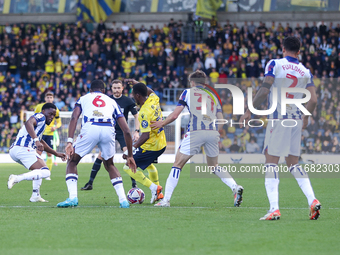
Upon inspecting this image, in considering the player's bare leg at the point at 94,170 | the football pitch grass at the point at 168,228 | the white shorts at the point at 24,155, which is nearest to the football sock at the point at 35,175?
the white shorts at the point at 24,155

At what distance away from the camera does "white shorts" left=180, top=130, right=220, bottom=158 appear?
8297 mm

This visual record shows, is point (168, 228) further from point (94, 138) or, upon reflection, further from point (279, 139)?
point (94, 138)

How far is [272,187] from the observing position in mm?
6699

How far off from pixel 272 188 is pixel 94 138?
2748 mm

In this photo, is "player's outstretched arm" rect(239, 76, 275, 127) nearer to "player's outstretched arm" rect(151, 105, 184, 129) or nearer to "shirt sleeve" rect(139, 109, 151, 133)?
"player's outstretched arm" rect(151, 105, 184, 129)

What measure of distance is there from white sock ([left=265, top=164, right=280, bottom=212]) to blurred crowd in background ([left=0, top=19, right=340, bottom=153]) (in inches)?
701

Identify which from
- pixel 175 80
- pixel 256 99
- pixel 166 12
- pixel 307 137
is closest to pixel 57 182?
pixel 256 99

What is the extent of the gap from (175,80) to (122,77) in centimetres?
328

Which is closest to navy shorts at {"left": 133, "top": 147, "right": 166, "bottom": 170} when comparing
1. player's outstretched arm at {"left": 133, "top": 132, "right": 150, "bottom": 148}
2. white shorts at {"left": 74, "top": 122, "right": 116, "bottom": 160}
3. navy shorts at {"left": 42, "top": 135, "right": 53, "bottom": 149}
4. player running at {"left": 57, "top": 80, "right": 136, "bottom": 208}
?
player's outstretched arm at {"left": 133, "top": 132, "right": 150, "bottom": 148}

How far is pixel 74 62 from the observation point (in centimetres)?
3036

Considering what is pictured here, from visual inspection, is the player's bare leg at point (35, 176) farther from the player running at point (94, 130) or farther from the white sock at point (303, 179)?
the white sock at point (303, 179)

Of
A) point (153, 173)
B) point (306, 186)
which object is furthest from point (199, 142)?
point (306, 186)

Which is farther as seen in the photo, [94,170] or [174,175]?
[94,170]

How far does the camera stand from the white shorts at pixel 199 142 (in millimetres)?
8297
